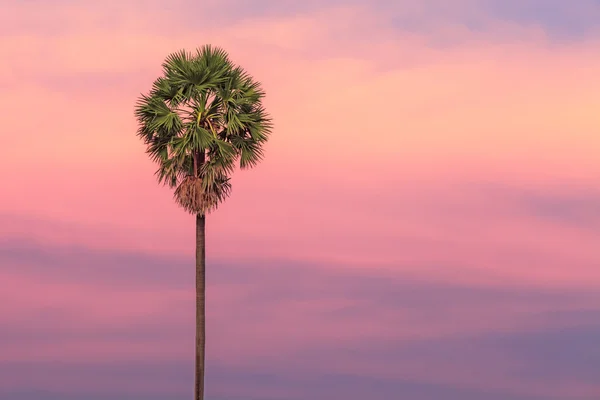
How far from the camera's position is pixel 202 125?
57531 mm

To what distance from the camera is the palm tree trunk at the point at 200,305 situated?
53.3m

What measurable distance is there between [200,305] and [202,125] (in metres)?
10.5

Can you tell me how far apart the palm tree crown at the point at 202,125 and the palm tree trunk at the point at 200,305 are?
1622 millimetres

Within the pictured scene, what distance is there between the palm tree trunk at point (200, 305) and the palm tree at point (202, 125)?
2.69ft

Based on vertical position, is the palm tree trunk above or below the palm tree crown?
below

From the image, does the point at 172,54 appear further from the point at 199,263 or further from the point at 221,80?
the point at 199,263

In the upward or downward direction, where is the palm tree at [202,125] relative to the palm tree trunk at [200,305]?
upward

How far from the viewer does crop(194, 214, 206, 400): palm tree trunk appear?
175ft

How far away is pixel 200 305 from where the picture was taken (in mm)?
54781

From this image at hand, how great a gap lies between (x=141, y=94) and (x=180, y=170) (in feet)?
16.6

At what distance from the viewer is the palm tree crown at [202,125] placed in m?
56.8

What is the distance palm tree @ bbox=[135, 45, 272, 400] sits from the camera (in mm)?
56781

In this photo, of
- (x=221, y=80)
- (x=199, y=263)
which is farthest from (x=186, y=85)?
(x=199, y=263)

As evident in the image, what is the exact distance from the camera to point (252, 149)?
58.5 metres
